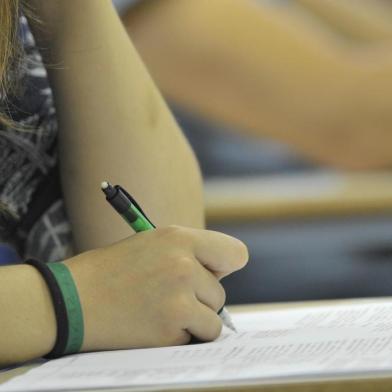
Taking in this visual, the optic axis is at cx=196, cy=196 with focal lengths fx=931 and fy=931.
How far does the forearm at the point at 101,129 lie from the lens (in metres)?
0.96

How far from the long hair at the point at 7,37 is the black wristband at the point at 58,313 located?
0.74ft

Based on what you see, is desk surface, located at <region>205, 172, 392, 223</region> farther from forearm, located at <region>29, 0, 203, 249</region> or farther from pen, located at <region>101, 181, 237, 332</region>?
pen, located at <region>101, 181, 237, 332</region>

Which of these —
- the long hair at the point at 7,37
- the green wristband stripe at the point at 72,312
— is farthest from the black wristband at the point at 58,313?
the long hair at the point at 7,37

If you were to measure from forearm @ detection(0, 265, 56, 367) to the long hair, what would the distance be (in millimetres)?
227

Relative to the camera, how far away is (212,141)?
216cm

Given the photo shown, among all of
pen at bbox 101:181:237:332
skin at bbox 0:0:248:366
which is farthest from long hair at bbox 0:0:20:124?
pen at bbox 101:181:237:332

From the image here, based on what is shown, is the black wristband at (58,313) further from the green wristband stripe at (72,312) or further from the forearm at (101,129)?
the forearm at (101,129)

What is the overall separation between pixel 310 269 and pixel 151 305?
62.7 inches

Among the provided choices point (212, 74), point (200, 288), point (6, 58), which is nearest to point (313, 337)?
point (200, 288)

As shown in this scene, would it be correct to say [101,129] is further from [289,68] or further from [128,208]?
[289,68]

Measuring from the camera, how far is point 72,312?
2.29 ft

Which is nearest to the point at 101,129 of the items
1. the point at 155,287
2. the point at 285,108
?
the point at 155,287

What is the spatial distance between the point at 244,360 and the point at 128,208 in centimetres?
23

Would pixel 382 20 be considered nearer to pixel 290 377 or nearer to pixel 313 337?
pixel 313 337
